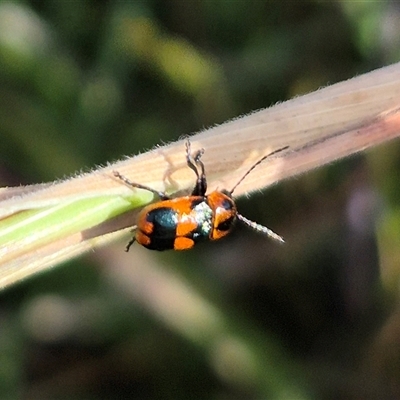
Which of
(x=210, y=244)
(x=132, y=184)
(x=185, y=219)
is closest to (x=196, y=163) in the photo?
(x=132, y=184)

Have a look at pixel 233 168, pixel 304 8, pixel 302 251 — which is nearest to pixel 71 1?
pixel 304 8

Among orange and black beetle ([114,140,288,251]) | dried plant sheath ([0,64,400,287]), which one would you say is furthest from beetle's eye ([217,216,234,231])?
dried plant sheath ([0,64,400,287])

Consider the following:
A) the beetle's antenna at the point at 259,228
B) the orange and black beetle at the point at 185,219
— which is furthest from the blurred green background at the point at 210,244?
the orange and black beetle at the point at 185,219

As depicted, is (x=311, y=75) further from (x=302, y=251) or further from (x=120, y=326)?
(x=120, y=326)

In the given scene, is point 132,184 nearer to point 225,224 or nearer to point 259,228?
point 225,224

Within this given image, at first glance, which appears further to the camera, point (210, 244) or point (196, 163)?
point (210, 244)
